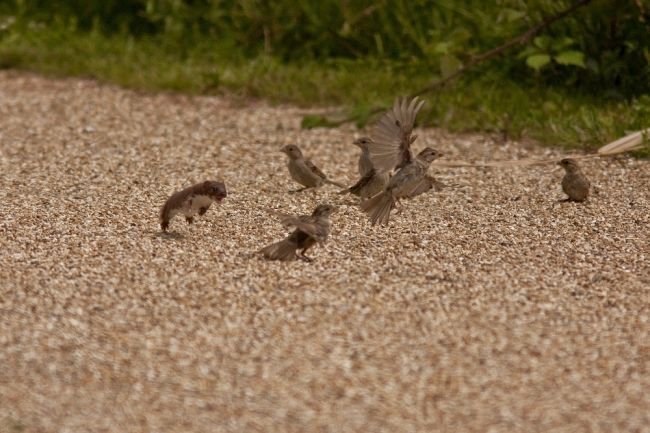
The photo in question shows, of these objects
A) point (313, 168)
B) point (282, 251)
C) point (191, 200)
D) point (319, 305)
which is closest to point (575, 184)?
point (313, 168)

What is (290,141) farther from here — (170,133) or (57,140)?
A: (57,140)

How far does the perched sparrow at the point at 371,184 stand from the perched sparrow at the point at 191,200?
3.44ft

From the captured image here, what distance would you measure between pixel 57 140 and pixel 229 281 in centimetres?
383

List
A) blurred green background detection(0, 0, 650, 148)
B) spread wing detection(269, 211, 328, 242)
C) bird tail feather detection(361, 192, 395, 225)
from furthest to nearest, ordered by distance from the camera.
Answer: blurred green background detection(0, 0, 650, 148) → bird tail feather detection(361, 192, 395, 225) → spread wing detection(269, 211, 328, 242)


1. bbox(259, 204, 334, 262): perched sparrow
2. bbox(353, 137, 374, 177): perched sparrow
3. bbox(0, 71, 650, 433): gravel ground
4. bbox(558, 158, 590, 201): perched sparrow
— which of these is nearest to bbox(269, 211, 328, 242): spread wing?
bbox(259, 204, 334, 262): perched sparrow

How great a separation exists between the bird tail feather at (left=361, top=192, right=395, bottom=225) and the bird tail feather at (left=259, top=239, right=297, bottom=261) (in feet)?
2.56

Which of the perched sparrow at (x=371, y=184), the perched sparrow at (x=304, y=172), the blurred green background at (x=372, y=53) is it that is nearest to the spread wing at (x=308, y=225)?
the perched sparrow at (x=371, y=184)

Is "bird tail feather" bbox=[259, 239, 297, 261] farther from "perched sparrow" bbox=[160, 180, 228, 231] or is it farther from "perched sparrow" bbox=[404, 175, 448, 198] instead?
"perched sparrow" bbox=[404, 175, 448, 198]

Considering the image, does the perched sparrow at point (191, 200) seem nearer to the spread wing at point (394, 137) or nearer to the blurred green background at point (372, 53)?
the spread wing at point (394, 137)

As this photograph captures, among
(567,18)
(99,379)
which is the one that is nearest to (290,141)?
(567,18)

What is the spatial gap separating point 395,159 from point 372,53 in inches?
172

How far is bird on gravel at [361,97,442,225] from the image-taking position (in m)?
6.77

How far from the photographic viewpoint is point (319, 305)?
546 cm

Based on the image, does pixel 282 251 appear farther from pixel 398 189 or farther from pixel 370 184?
pixel 370 184
